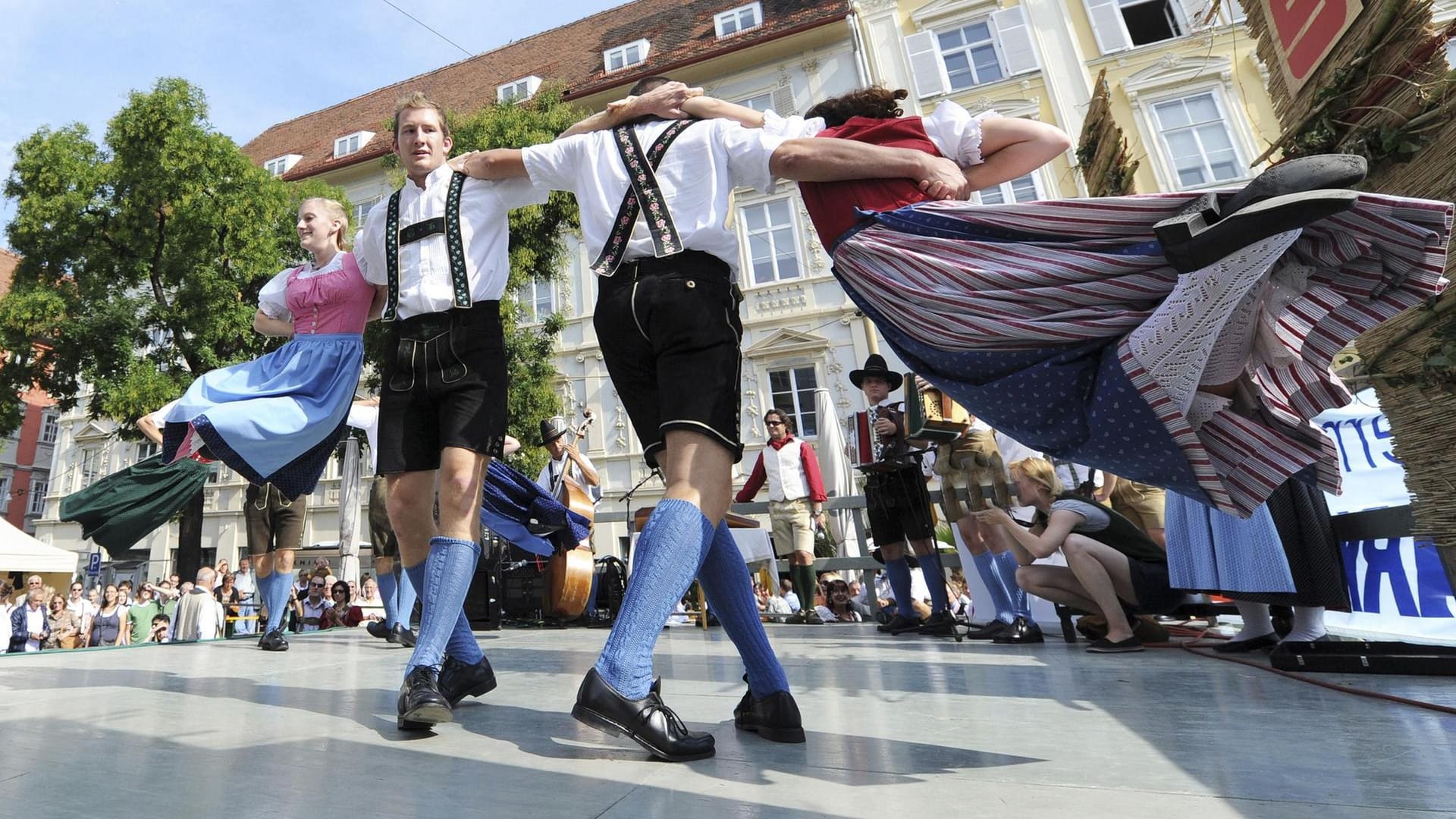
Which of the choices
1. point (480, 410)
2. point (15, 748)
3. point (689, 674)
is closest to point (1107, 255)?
point (480, 410)

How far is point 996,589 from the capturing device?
477cm

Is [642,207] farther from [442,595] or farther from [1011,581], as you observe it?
[1011,581]

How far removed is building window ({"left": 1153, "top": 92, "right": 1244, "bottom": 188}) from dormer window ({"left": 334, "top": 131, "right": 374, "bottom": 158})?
24491 mm

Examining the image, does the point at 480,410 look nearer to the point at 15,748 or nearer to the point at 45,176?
the point at 15,748

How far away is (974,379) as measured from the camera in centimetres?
179

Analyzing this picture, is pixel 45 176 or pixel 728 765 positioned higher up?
pixel 45 176

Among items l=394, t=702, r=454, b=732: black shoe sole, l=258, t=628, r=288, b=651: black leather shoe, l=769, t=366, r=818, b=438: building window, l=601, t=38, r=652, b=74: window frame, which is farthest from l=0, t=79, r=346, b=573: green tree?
l=394, t=702, r=454, b=732: black shoe sole

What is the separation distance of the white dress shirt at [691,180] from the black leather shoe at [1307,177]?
113cm

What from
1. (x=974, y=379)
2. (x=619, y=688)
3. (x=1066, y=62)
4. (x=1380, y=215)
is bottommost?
(x=619, y=688)

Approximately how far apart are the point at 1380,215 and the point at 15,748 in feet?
10.3

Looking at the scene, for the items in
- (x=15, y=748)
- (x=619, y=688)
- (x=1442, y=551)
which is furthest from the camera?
(x=1442, y=551)

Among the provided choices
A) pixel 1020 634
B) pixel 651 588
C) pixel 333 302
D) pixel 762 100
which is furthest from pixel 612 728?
pixel 762 100

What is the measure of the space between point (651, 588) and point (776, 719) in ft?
1.50

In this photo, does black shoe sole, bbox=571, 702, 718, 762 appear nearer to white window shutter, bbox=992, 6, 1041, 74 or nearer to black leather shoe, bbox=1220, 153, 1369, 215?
black leather shoe, bbox=1220, 153, 1369, 215
